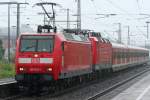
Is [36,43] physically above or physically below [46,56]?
above

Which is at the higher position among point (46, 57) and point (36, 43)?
point (36, 43)

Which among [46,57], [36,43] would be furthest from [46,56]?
[36,43]

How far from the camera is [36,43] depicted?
72.8 ft

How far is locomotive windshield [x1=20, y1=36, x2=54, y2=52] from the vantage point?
72.2 ft

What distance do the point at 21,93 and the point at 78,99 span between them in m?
3.58

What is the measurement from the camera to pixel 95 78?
3462 centimetres

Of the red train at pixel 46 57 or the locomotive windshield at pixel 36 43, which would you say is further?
the locomotive windshield at pixel 36 43

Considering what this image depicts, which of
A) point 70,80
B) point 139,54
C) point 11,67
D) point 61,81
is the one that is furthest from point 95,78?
point 139,54

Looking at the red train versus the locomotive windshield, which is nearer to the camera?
the red train

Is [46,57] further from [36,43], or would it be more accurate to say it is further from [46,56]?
[36,43]

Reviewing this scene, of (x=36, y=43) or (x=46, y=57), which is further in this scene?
(x=36, y=43)

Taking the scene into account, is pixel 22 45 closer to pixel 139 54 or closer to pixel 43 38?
pixel 43 38

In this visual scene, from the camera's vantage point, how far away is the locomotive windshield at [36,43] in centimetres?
2200

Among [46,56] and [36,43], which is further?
[36,43]
